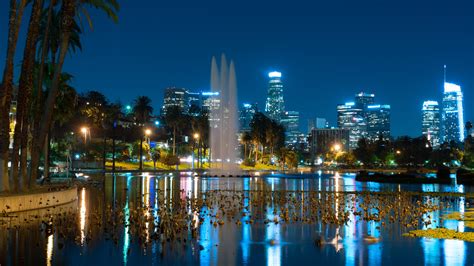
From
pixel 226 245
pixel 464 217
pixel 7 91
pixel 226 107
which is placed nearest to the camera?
pixel 226 245

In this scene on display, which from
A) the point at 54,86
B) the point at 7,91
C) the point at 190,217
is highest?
the point at 54,86

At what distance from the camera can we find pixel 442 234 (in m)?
21.6

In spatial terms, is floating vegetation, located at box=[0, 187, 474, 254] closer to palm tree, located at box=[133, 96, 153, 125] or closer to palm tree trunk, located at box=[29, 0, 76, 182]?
palm tree trunk, located at box=[29, 0, 76, 182]

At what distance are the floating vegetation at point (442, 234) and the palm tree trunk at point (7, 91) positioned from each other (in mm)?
20539

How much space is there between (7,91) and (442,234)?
22.5 meters

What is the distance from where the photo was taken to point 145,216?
84.7 feet

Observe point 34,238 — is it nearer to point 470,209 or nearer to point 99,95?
point 470,209

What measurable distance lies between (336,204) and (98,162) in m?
86.6

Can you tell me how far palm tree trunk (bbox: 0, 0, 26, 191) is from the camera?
3052 cm

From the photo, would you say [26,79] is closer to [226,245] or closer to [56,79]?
[56,79]

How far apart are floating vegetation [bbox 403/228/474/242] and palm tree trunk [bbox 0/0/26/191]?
20.5 m

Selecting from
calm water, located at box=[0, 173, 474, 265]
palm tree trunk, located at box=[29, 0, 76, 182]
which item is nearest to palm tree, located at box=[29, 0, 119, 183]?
palm tree trunk, located at box=[29, 0, 76, 182]

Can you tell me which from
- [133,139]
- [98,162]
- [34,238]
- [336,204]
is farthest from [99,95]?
[34,238]

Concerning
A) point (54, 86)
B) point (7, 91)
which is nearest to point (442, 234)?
point (7, 91)
